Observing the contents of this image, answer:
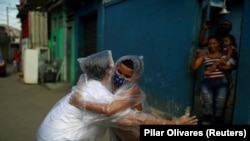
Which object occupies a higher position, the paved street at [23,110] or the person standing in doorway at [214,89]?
the person standing in doorway at [214,89]

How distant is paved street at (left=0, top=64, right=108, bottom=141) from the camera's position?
18.2 feet

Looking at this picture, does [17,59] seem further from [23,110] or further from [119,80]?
[119,80]

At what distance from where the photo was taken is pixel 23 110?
7.60 metres

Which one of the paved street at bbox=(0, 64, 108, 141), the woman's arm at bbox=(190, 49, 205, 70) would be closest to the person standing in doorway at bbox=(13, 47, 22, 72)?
the paved street at bbox=(0, 64, 108, 141)

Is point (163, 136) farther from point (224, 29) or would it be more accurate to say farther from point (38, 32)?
point (38, 32)

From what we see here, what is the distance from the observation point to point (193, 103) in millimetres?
5727

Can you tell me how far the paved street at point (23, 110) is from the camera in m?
5.54

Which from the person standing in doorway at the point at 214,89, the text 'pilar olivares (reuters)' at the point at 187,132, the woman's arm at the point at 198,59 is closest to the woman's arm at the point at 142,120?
the text 'pilar olivares (reuters)' at the point at 187,132

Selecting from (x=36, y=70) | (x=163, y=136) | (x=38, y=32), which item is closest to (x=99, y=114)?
(x=163, y=136)

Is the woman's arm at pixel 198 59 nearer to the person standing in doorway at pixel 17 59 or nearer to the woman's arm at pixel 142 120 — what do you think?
the woman's arm at pixel 142 120

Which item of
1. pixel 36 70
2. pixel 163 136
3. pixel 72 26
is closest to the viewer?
pixel 163 136

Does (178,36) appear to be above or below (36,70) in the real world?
above

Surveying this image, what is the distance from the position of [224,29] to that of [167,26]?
5.78 ft

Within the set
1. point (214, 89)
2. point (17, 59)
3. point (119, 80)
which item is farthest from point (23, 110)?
point (17, 59)
